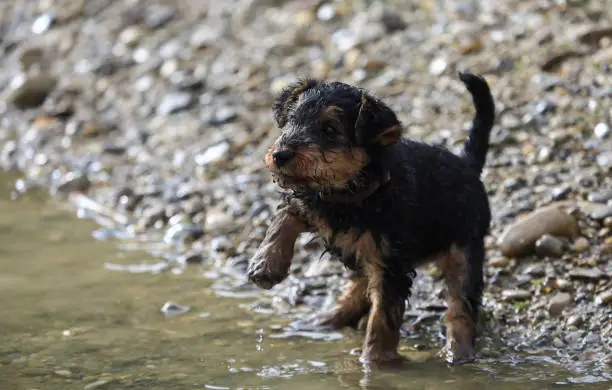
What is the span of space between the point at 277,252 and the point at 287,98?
3.07 ft

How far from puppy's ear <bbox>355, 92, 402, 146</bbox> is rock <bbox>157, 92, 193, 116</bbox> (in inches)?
261

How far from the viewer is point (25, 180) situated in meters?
11.3

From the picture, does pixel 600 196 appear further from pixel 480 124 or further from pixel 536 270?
pixel 480 124

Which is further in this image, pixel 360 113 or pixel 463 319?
pixel 463 319

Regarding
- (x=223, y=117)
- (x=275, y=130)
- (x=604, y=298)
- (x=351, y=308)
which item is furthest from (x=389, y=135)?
(x=223, y=117)

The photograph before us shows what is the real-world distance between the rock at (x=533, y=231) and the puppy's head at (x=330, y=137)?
2.04m

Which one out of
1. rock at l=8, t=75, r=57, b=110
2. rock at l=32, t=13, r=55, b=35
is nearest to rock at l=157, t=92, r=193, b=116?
rock at l=8, t=75, r=57, b=110

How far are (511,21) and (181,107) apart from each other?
3.92 meters

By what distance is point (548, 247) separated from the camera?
720 centimetres

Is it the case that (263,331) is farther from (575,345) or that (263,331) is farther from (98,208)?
(98,208)

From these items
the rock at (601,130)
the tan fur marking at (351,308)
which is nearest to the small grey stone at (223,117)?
the rock at (601,130)

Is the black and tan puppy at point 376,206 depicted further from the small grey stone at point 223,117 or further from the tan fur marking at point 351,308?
the small grey stone at point 223,117

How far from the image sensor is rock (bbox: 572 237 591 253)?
7199mm

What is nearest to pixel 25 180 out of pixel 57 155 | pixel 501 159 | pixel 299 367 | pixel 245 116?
pixel 57 155
